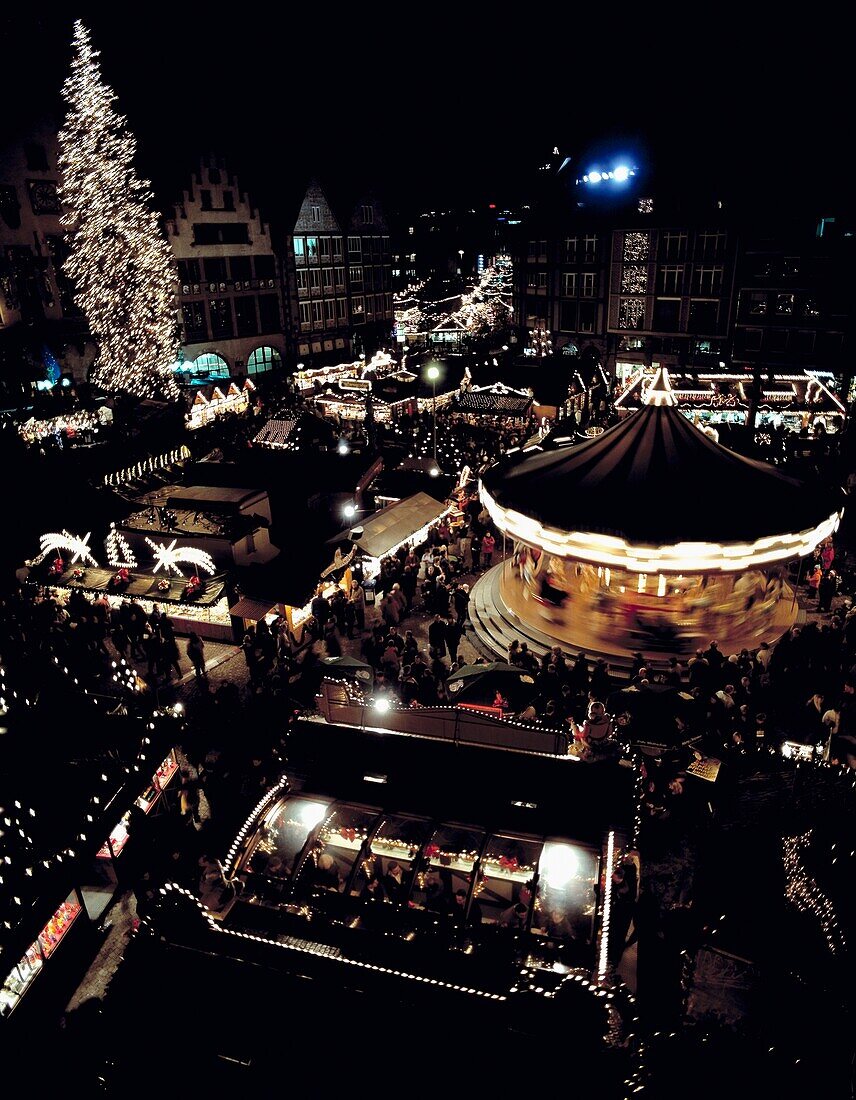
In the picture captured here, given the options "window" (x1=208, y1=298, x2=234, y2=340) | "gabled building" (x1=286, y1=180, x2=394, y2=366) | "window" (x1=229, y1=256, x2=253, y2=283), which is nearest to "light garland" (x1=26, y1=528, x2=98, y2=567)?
"window" (x1=208, y1=298, x2=234, y2=340)

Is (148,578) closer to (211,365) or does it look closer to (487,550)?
(487,550)

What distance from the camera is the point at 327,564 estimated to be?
51.4 ft

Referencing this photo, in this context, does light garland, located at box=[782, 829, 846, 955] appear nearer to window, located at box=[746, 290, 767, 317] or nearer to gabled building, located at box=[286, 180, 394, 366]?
window, located at box=[746, 290, 767, 317]

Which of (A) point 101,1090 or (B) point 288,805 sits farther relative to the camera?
(B) point 288,805

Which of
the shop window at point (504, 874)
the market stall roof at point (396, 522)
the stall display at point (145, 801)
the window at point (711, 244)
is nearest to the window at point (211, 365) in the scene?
the market stall roof at point (396, 522)

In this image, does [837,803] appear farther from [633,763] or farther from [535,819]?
[535,819]

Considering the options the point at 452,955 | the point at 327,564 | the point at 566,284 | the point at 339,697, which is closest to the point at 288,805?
the point at 339,697

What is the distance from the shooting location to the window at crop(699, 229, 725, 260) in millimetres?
41094

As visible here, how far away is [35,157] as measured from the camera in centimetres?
3272

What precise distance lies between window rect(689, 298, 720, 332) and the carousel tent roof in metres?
31.1

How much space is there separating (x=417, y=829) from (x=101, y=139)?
34987mm

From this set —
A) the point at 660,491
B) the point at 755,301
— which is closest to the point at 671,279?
the point at 755,301

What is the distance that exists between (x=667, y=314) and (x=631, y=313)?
7.66 feet

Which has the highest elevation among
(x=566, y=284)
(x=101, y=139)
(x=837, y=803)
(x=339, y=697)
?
(x=101, y=139)
